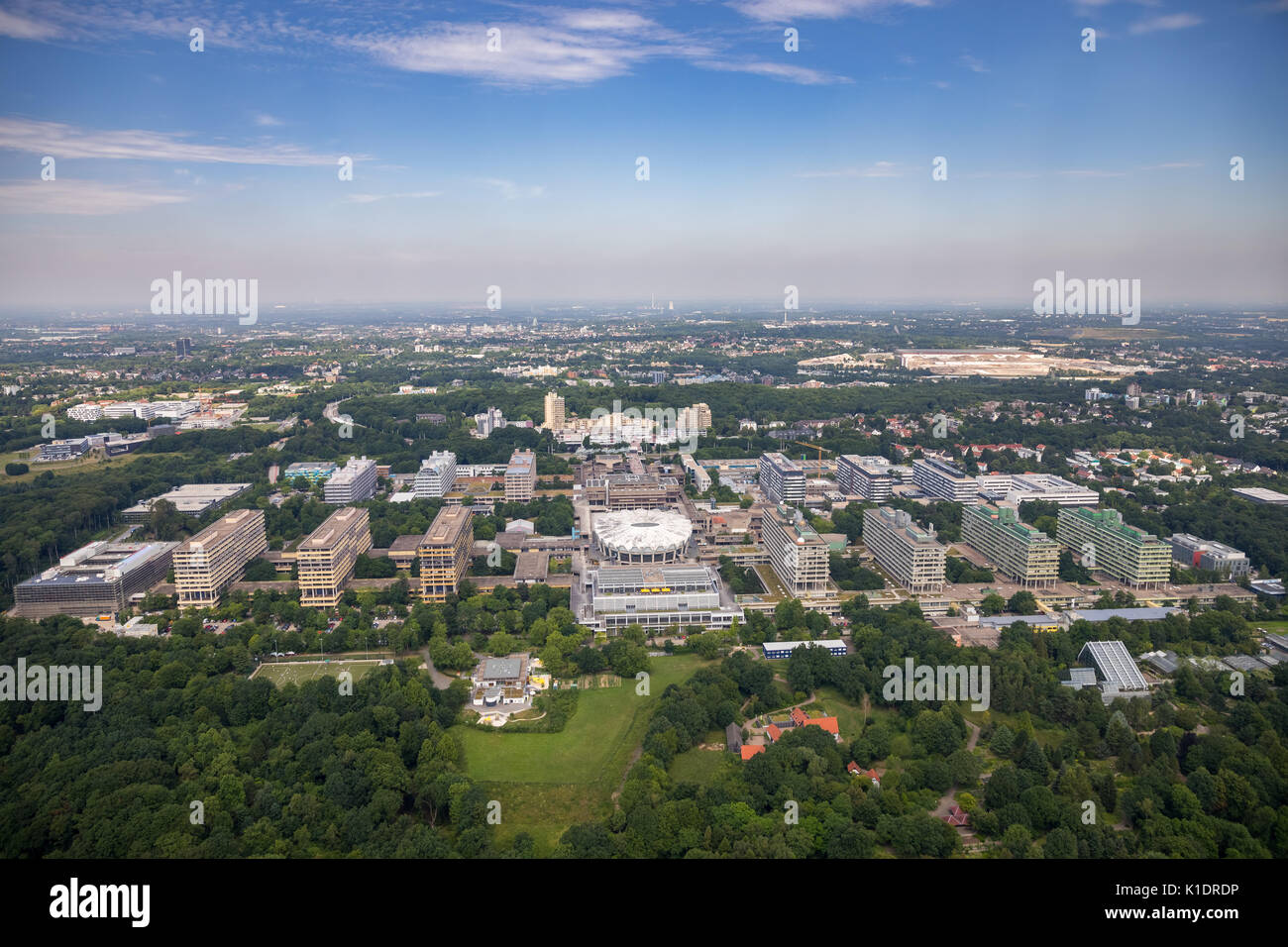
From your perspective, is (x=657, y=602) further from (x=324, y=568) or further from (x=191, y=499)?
(x=191, y=499)

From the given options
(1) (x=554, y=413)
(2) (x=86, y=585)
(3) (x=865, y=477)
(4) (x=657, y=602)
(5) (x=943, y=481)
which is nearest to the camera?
(4) (x=657, y=602)

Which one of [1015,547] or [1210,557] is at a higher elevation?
[1015,547]

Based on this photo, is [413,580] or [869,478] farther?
[869,478]

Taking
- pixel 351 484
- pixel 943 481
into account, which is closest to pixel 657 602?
pixel 351 484

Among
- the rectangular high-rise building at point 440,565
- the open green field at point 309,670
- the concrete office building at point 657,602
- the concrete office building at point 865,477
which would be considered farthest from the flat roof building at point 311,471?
the concrete office building at point 865,477

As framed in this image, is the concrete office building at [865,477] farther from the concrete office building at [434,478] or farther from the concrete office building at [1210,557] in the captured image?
the concrete office building at [434,478]

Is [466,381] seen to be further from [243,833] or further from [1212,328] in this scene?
[1212,328]
